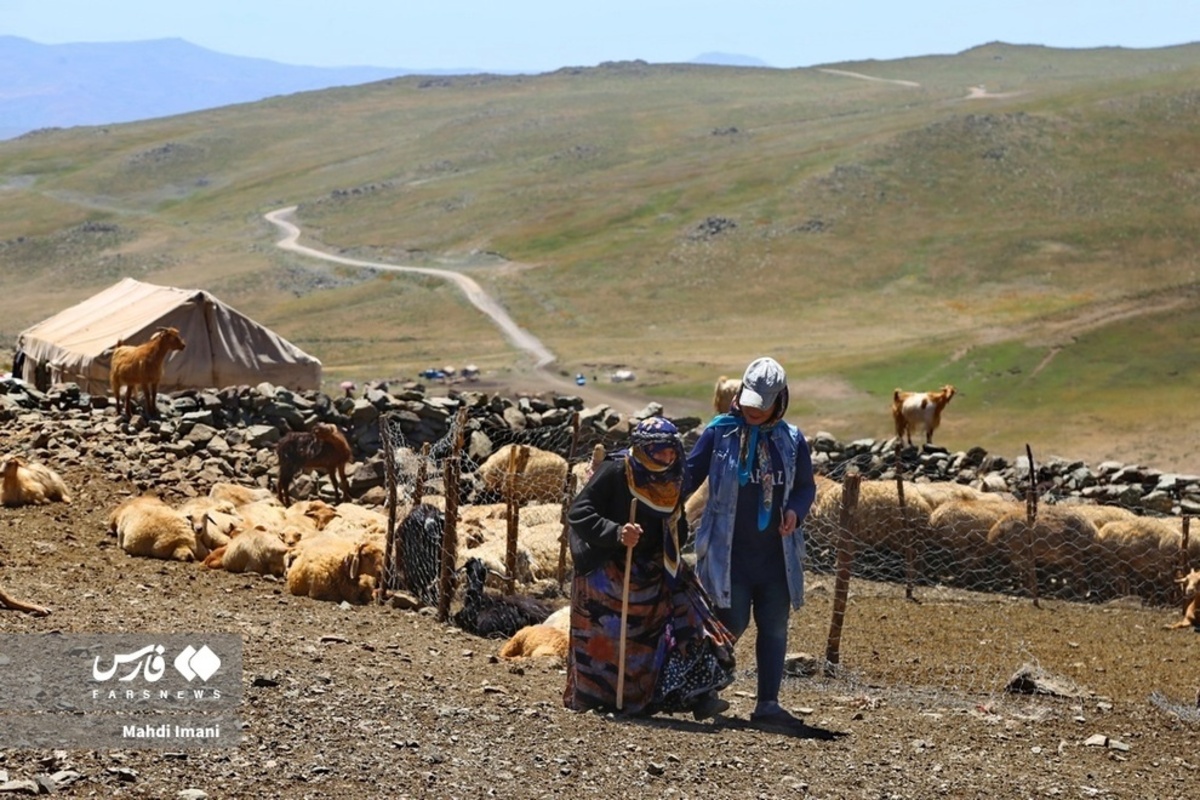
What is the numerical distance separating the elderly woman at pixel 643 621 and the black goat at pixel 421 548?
12.5 feet

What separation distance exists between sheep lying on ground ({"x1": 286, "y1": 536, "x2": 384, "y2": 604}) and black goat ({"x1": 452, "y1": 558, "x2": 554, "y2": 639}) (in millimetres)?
825

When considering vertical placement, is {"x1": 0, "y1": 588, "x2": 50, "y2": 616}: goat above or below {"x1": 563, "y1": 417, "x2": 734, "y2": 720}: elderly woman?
below

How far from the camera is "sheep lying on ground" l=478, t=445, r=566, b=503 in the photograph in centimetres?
1711

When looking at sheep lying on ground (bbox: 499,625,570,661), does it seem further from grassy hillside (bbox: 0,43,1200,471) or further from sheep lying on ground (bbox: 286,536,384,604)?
grassy hillside (bbox: 0,43,1200,471)

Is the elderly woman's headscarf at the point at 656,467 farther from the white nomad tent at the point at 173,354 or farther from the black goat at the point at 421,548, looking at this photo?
the white nomad tent at the point at 173,354

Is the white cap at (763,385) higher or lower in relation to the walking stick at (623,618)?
higher

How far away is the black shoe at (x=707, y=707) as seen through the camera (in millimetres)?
7793

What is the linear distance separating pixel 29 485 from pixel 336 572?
144 inches

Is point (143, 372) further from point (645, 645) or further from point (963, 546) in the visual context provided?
point (645, 645)

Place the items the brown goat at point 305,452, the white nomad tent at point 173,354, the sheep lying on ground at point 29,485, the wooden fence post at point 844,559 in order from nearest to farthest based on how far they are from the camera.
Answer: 1. the wooden fence post at point 844,559
2. the sheep lying on ground at point 29,485
3. the brown goat at point 305,452
4. the white nomad tent at point 173,354

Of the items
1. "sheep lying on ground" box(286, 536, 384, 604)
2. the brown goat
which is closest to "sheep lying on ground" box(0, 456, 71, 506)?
the brown goat

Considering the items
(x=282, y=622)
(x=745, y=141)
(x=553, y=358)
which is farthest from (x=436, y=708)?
(x=745, y=141)

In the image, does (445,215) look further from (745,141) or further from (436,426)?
(436,426)

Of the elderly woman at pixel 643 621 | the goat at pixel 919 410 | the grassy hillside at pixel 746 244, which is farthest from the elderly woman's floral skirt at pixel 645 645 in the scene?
the grassy hillside at pixel 746 244
